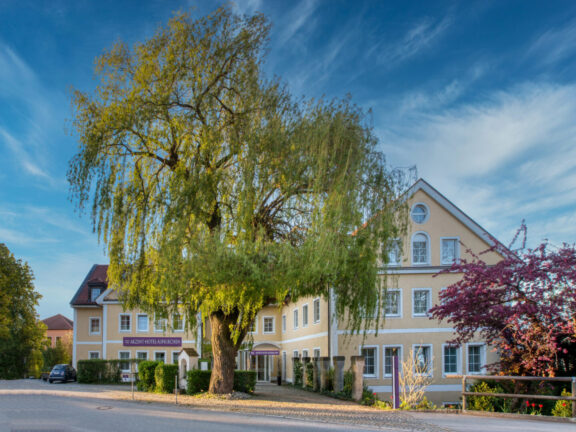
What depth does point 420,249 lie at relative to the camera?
96.1 ft

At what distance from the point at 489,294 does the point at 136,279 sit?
1105cm

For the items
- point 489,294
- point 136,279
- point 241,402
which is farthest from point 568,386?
point 136,279

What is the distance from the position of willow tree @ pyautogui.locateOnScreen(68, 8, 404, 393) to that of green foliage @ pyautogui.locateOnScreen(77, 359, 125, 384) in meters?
20.3

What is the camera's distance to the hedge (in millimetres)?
22467

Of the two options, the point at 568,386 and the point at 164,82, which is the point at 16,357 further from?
the point at 568,386

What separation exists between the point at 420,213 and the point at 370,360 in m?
7.63

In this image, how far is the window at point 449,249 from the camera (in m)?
29.1

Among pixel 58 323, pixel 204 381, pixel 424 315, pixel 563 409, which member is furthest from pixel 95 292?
pixel 58 323

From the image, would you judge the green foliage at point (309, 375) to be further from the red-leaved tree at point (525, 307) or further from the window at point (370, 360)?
the red-leaved tree at point (525, 307)

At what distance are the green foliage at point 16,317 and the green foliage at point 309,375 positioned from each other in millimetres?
26659

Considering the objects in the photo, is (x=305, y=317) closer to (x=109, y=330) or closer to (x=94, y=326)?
(x=109, y=330)

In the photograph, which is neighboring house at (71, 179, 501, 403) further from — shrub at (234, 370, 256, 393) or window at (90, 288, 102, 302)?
window at (90, 288, 102, 302)

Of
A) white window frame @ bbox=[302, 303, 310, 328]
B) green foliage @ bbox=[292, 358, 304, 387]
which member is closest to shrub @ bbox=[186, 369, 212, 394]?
green foliage @ bbox=[292, 358, 304, 387]

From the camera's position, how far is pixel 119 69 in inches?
762
